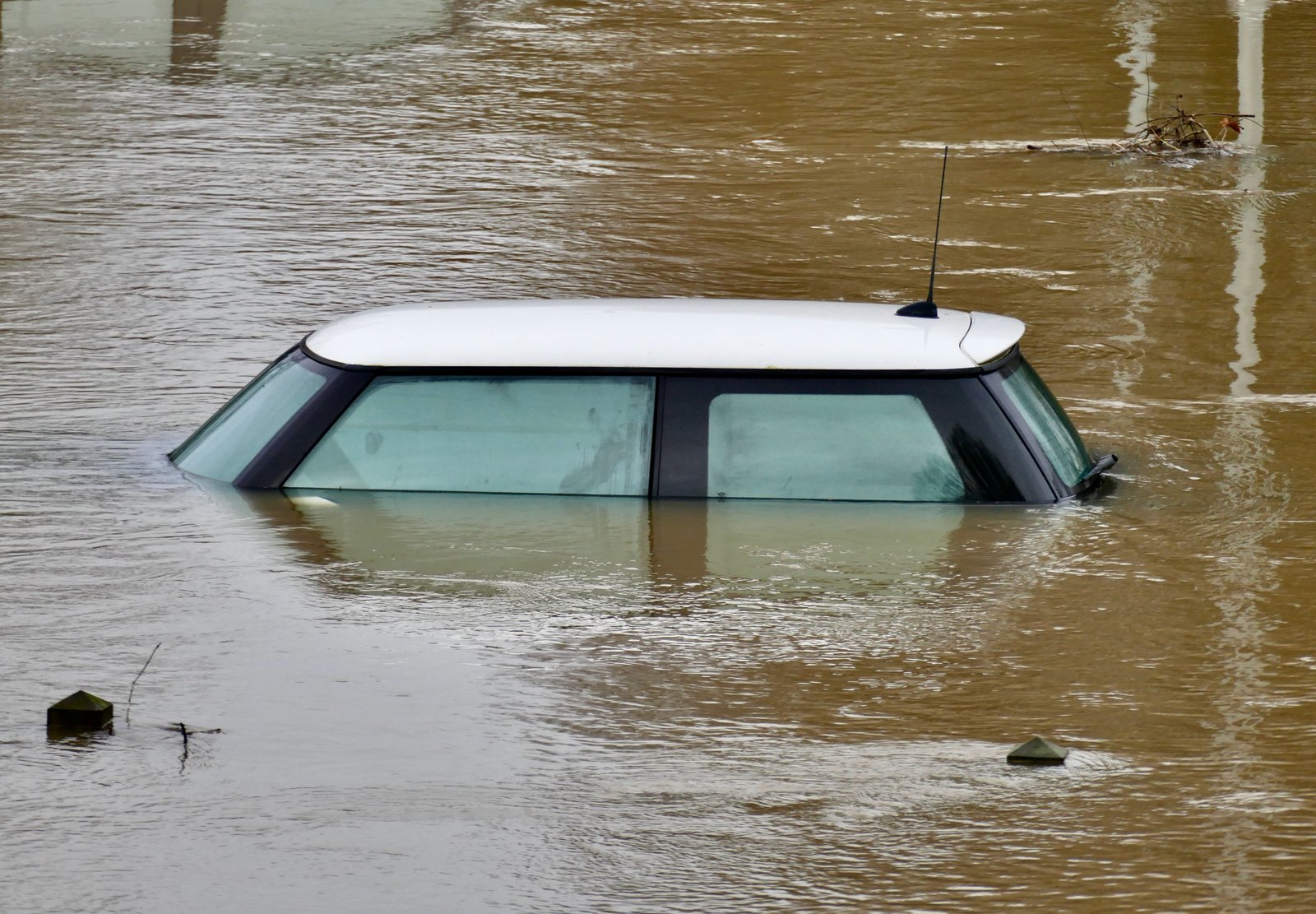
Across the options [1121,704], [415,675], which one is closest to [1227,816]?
[1121,704]

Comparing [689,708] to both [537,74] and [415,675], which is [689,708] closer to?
[415,675]

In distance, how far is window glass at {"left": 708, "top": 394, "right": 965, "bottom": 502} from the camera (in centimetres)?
741

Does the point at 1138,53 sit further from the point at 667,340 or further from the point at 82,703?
the point at 82,703

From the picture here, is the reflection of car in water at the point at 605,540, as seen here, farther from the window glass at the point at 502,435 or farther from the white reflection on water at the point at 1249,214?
the white reflection on water at the point at 1249,214

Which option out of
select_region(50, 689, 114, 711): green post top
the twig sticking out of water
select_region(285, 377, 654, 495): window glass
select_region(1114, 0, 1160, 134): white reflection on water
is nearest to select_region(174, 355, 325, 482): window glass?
select_region(285, 377, 654, 495): window glass

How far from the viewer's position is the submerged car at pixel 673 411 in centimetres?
738

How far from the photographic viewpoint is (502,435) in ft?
24.7

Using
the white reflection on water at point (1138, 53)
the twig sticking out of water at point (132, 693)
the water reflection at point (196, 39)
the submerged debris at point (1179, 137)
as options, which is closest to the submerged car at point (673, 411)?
the twig sticking out of water at point (132, 693)

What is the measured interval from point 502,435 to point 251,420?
3.82 feet

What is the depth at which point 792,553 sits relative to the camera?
24.2 ft

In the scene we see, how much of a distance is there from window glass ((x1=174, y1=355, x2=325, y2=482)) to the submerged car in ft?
0.24

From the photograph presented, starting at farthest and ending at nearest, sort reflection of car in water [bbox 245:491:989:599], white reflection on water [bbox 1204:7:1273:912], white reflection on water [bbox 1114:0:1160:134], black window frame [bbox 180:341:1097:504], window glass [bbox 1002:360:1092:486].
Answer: white reflection on water [bbox 1114:0:1160:134]
window glass [bbox 1002:360:1092:486]
black window frame [bbox 180:341:1097:504]
reflection of car in water [bbox 245:491:989:599]
white reflection on water [bbox 1204:7:1273:912]

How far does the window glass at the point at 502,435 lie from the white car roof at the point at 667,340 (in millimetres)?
92

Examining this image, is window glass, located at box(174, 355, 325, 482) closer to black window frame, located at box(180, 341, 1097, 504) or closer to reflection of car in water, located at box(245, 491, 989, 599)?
black window frame, located at box(180, 341, 1097, 504)
